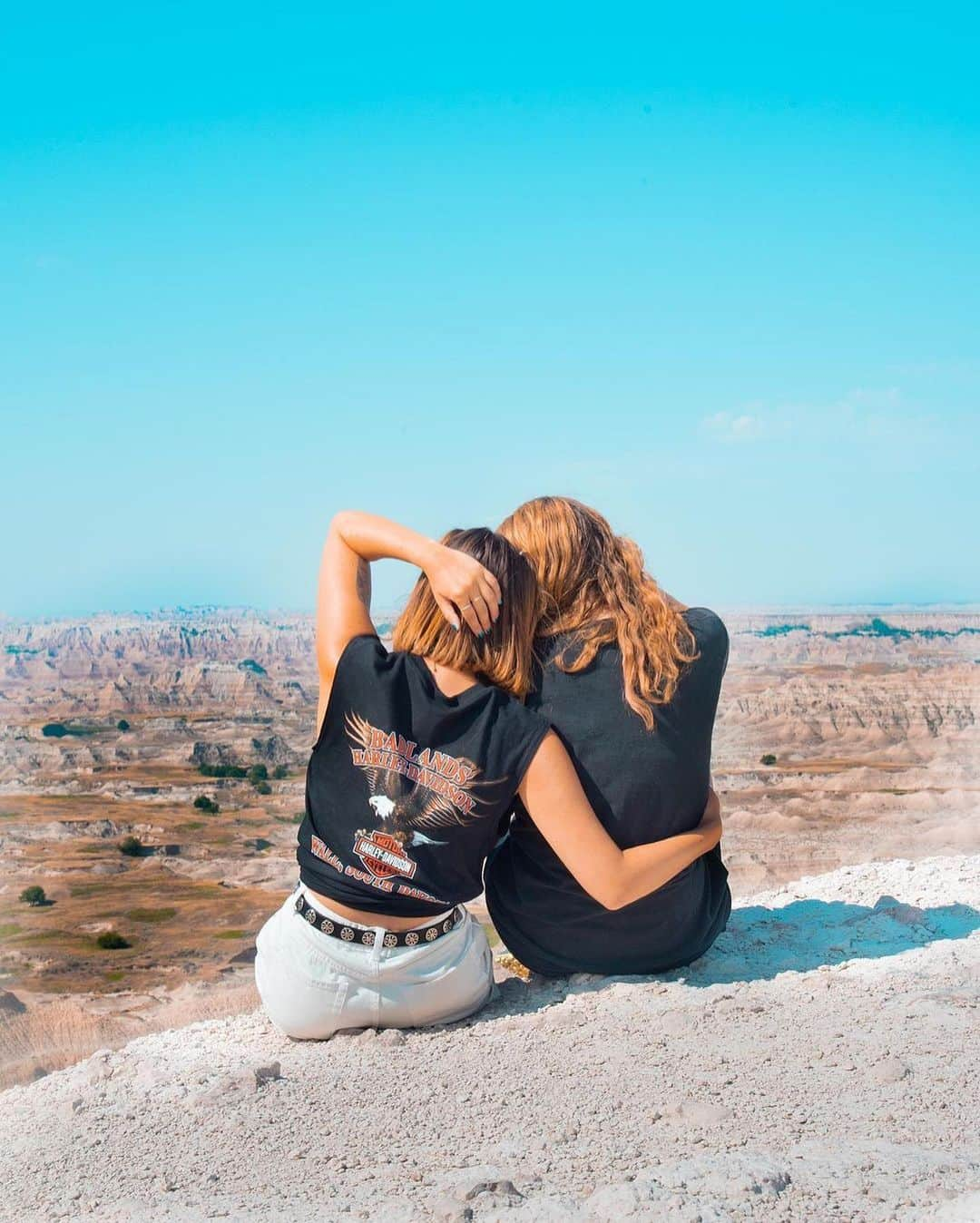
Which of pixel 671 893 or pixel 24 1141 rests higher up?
pixel 671 893

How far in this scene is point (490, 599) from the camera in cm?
296

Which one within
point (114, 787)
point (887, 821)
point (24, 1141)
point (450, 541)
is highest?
point (450, 541)

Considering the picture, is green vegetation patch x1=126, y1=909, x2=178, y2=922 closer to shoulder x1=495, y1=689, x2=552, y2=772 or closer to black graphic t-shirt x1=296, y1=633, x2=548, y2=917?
black graphic t-shirt x1=296, y1=633, x2=548, y2=917

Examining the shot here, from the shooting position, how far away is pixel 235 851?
1182 inches

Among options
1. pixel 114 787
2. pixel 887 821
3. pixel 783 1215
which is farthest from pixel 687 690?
pixel 114 787

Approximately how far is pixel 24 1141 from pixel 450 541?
2072 millimetres

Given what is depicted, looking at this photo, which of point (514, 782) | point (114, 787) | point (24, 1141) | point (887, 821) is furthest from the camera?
point (114, 787)

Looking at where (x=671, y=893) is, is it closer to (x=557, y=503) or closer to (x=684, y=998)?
(x=684, y=998)

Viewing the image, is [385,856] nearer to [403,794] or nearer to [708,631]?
[403,794]

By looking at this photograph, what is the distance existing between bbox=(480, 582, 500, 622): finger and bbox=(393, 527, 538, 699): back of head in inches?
2.3

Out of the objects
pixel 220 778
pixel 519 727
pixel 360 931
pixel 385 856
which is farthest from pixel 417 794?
pixel 220 778

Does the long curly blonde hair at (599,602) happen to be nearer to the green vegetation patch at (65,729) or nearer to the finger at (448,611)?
the finger at (448,611)

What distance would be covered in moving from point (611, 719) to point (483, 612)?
1.91 ft

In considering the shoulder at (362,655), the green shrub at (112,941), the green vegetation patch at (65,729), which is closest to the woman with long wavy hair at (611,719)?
the shoulder at (362,655)
